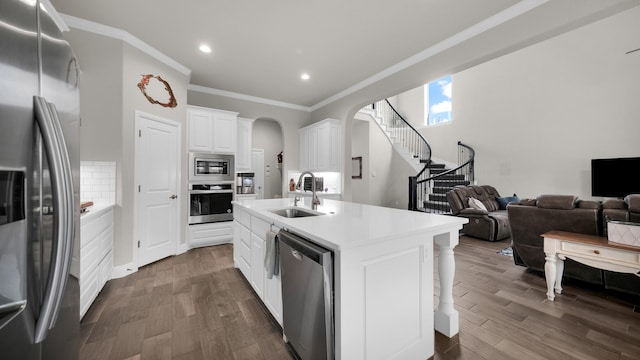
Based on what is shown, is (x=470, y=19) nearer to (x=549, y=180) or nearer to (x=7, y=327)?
(x=7, y=327)

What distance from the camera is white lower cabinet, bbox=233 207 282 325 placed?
A: 199 cm

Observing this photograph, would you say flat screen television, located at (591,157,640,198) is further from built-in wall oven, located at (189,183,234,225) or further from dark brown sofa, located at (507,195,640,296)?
built-in wall oven, located at (189,183,234,225)

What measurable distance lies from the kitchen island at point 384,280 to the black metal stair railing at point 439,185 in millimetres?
5115

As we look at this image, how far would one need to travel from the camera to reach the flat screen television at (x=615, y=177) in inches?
183

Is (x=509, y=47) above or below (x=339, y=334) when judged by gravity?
above

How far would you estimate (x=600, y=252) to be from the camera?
2186mm

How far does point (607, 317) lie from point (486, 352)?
4.42 ft

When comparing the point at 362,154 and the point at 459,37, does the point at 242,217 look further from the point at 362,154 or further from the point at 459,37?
the point at 362,154

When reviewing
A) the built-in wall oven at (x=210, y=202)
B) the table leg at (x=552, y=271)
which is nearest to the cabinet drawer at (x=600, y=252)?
the table leg at (x=552, y=271)

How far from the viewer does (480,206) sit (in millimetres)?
4996

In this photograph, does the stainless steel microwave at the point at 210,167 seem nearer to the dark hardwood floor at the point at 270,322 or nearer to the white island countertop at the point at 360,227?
the dark hardwood floor at the point at 270,322

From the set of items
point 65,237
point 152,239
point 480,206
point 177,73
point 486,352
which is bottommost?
point 486,352

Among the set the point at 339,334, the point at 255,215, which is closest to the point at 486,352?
the point at 339,334

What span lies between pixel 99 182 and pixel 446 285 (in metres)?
3.90
